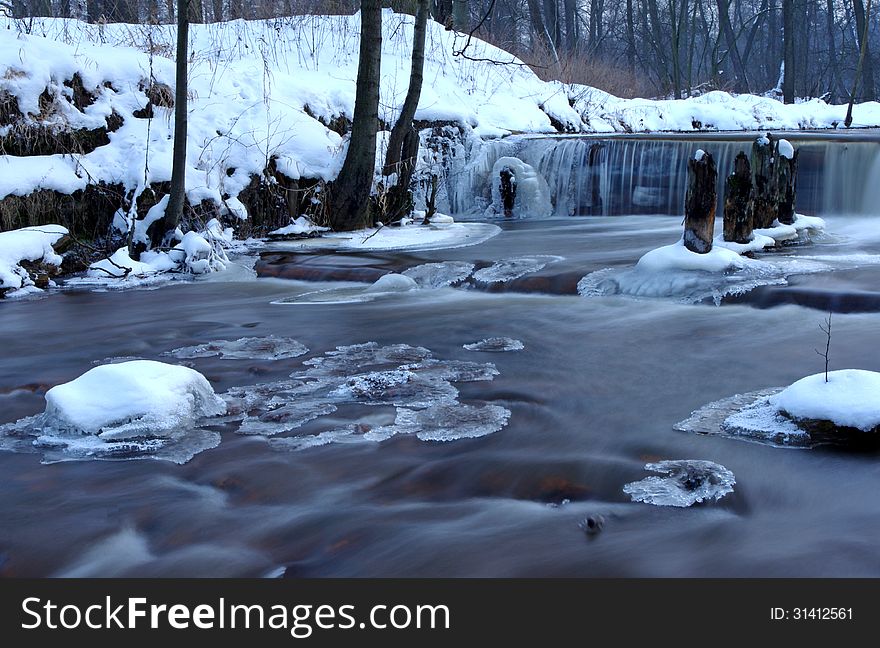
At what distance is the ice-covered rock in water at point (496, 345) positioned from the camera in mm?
5723

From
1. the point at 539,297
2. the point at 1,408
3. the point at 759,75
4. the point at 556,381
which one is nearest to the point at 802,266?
the point at 539,297

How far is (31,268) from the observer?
27.7ft

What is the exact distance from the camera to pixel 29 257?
8.43 meters

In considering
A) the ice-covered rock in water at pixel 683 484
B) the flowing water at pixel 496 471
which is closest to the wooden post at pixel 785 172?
the flowing water at pixel 496 471

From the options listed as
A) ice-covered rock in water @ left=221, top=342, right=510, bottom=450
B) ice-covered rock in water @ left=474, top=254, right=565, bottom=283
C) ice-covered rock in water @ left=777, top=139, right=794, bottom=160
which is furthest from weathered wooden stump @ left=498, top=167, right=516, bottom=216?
ice-covered rock in water @ left=221, top=342, right=510, bottom=450

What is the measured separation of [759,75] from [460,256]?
3842cm

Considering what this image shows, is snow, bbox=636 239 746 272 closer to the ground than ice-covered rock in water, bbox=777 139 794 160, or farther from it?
closer to the ground

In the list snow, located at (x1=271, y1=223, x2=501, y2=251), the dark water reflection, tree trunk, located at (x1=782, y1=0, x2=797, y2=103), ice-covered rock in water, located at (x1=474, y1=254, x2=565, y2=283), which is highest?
tree trunk, located at (x1=782, y1=0, x2=797, y2=103)

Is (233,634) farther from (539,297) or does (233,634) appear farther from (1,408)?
(539,297)

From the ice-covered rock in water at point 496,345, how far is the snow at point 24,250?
15.3 ft

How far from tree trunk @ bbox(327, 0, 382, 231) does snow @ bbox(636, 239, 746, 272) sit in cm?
461

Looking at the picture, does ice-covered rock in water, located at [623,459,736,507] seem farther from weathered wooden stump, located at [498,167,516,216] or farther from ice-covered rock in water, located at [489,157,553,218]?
weathered wooden stump, located at [498,167,516,216]

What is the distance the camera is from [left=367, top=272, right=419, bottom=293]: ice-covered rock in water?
782cm

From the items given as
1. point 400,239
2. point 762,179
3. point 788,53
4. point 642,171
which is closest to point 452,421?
point 762,179
